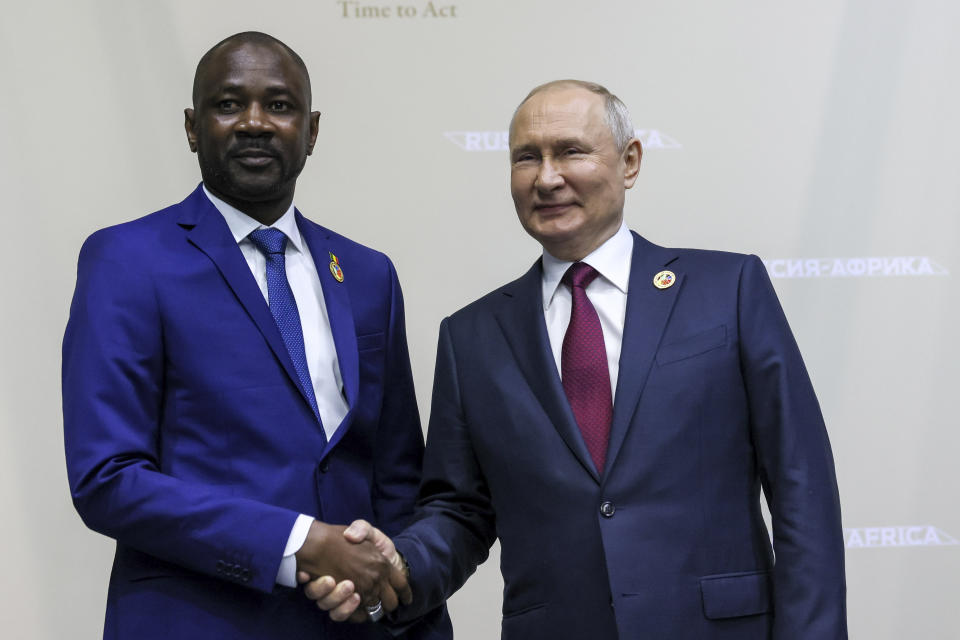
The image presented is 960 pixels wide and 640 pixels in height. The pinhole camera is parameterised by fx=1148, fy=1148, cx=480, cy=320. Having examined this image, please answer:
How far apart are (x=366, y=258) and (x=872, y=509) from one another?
172cm

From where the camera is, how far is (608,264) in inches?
84.3

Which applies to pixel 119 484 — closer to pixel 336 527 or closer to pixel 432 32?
pixel 336 527

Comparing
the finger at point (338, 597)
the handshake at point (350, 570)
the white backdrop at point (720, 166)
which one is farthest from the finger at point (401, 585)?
the white backdrop at point (720, 166)

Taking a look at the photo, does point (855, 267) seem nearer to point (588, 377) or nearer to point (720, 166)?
point (720, 166)

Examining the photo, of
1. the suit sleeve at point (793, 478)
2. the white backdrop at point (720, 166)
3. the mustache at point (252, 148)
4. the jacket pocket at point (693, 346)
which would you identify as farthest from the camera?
the white backdrop at point (720, 166)

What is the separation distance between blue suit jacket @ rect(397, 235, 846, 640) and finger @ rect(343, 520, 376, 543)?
25 cm

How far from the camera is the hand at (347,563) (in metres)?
1.96

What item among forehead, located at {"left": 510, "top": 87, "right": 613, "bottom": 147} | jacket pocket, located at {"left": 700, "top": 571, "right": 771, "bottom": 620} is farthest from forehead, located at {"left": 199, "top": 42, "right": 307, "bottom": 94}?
jacket pocket, located at {"left": 700, "top": 571, "right": 771, "bottom": 620}

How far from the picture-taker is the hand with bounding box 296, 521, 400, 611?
77.4 inches

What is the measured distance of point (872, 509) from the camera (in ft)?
10.6

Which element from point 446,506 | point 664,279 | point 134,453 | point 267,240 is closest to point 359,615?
point 446,506

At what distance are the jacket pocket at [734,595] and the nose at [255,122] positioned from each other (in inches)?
44.1

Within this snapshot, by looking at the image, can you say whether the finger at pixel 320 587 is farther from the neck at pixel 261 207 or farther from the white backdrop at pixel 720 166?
the white backdrop at pixel 720 166

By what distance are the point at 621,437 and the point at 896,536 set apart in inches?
64.3
